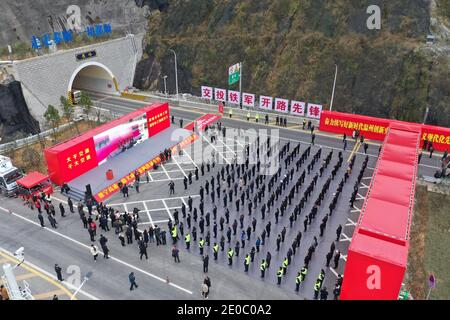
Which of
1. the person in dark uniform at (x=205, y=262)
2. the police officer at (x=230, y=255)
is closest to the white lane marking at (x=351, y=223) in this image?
the police officer at (x=230, y=255)

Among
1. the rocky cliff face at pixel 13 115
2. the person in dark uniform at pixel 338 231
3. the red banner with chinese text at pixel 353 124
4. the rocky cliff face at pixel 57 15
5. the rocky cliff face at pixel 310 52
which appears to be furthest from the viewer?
the rocky cliff face at pixel 57 15

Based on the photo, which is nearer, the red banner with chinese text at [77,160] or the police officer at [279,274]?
the police officer at [279,274]

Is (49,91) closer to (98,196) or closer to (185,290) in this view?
(98,196)

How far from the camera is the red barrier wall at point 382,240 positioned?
A: 12625 mm

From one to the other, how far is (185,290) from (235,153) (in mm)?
14398

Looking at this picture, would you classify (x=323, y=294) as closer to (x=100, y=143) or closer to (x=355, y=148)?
(x=355, y=148)

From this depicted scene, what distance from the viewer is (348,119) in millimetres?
31641

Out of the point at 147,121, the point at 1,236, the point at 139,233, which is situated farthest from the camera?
the point at 147,121

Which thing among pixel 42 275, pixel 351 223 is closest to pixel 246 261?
pixel 351 223

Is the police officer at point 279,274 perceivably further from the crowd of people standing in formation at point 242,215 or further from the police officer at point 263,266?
the police officer at point 263,266

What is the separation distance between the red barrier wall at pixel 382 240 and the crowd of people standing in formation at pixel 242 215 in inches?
86.5

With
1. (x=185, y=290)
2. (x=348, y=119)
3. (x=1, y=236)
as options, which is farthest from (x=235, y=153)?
(x=1, y=236)

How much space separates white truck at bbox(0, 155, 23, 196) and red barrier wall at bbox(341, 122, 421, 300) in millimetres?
21138

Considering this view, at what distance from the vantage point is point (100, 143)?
2650 cm
